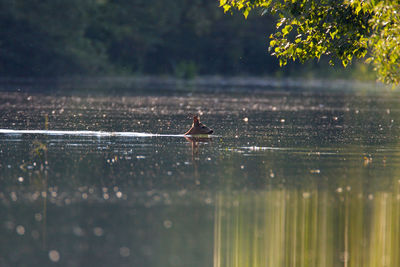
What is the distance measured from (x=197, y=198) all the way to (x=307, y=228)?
228 centimetres

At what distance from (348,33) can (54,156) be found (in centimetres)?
693

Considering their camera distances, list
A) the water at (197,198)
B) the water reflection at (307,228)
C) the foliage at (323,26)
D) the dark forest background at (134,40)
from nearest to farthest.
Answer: the water reflection at (307,228), the water at (197,198), the foliage at (323,26), the dark forest background at (134,40)

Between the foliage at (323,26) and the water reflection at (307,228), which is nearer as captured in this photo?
the water reflection at (307,228)

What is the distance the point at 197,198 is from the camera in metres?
13.3

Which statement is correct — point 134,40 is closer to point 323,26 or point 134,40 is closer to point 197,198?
point 323,26

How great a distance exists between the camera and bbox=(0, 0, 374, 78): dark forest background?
78000 millimetres

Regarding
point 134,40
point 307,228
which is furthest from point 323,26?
point 134,40

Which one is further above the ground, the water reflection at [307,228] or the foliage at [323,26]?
the foliage at [323,26]

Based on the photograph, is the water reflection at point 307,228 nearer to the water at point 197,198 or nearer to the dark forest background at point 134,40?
the water at point 197,198

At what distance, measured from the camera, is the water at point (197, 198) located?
10219 millimetres

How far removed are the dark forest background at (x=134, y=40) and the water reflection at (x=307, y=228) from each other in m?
64.8

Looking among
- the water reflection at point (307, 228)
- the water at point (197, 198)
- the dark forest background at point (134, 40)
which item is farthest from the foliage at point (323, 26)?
the dark forest background at point (134, 40)

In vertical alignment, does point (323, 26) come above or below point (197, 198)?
above

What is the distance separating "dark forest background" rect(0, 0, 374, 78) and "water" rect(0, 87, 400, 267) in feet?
177
